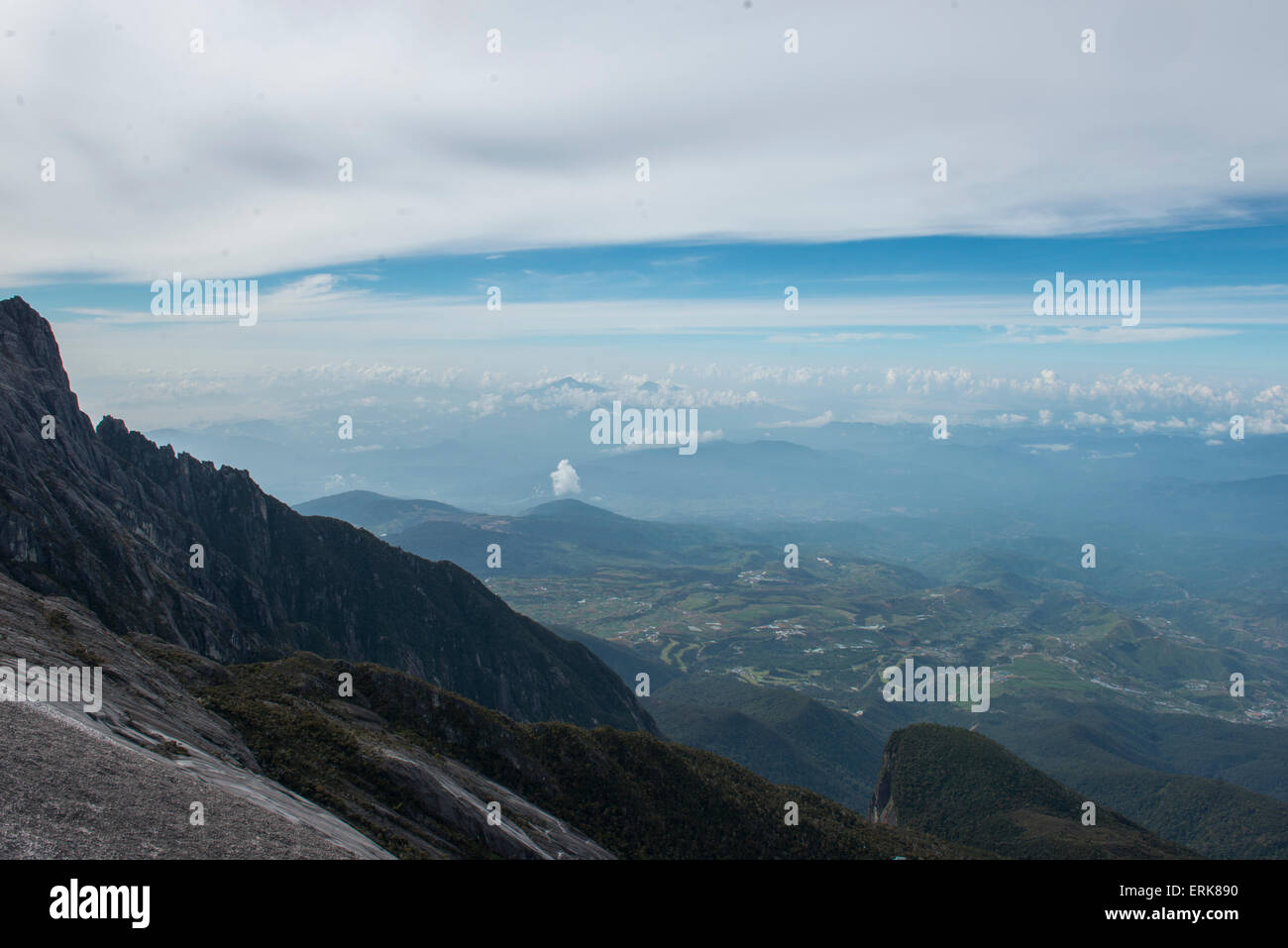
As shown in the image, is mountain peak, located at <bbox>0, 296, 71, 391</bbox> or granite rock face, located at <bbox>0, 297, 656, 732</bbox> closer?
granite rock face, located at <bbox>0, 297, 656, 732</bbox>

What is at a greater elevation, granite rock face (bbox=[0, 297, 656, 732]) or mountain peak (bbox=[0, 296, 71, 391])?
mountain peak (bbox=[0, 296, 71, 391])

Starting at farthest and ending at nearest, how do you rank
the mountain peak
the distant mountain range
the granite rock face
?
the mountain peak
the granite rock face
the distant mountain range

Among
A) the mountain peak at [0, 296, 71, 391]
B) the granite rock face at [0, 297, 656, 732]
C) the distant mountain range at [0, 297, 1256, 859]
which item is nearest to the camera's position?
the distant mountain range at [0, 297, 1256, 859]

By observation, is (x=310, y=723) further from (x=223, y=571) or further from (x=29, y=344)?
(x=29, y=344)

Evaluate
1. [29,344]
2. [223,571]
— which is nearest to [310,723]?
[223,571]

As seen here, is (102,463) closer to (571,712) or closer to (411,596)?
(411,596)

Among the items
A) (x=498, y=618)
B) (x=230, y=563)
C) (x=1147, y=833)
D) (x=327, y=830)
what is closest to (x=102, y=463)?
(x=230, y=563)
